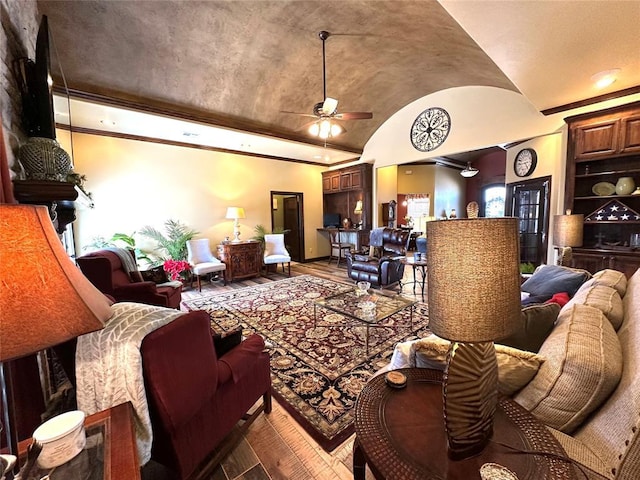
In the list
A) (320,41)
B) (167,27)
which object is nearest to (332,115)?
(320,41)

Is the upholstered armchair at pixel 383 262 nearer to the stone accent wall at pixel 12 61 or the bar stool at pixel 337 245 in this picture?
the bar stool at pixel 337 245

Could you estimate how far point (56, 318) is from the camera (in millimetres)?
631

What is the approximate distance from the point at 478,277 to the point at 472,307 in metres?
0.09

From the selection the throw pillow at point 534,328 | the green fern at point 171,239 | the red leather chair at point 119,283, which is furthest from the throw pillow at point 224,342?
the green fern at point 171,239

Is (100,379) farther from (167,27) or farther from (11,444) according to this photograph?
(167,27)

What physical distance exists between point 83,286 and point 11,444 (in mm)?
484

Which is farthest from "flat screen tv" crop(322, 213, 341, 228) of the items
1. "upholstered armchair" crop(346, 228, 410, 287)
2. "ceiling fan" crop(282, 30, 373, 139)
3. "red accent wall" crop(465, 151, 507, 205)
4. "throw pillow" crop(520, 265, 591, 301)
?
"throw pillow" crop(520, 265, 591, 301)

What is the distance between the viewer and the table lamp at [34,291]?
58 cm

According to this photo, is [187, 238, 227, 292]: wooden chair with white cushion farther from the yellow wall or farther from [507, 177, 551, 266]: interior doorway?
[507, 177, 551, 266]: interior doorway

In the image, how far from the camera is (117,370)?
1014 millimetres

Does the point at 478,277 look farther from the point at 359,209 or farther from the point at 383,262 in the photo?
the point at 359,209

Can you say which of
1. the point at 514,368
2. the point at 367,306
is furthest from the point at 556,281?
the point at 514,368

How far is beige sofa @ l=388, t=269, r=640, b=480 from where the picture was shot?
75cm

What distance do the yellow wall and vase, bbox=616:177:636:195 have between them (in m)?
5.94
